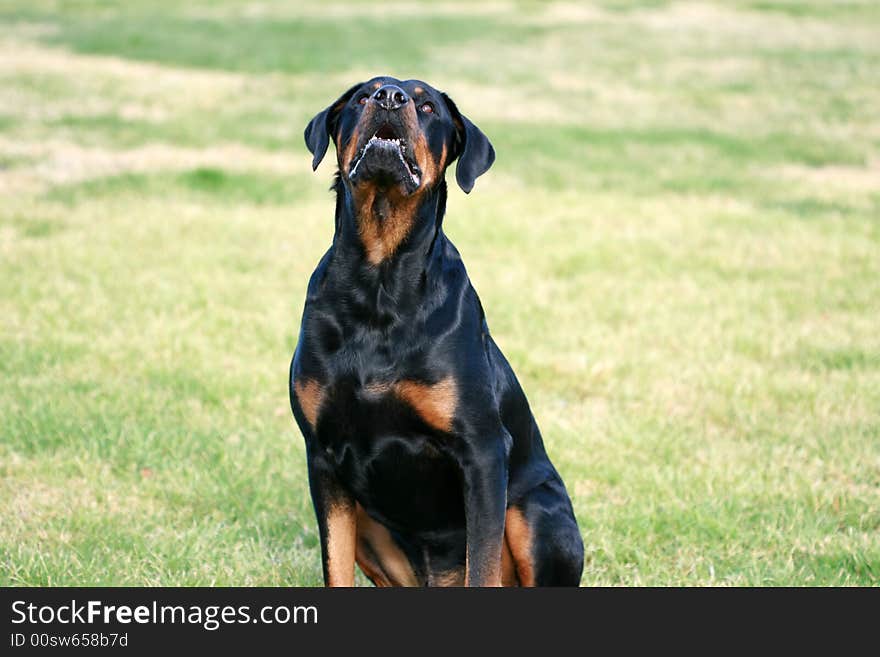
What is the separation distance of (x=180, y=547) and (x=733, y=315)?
4.52 m

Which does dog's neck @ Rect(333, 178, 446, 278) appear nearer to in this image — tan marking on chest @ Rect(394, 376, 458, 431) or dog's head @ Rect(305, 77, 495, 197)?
dog's head @ Rect(305, 77, 495, 197)

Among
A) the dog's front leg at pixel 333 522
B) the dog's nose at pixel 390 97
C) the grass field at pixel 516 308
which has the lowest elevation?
the grass field at pixel 516 308

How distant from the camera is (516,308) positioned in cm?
796

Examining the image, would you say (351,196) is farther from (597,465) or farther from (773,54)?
(773,54)

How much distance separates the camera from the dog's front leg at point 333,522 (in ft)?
12.5

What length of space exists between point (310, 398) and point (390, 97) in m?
0.97

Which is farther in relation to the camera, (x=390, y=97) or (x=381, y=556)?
(x=381, y=556)

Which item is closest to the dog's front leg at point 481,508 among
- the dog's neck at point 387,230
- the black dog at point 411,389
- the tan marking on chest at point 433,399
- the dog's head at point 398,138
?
the black dog at point 411,389

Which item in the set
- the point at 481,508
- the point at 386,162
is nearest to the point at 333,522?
the point at 481,508

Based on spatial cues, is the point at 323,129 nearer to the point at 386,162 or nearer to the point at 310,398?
the point at 386,162

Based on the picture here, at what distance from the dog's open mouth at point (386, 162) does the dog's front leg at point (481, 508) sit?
85 centimetres

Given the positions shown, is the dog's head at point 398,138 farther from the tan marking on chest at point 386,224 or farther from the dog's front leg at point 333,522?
the dog's front leg at point 333,522

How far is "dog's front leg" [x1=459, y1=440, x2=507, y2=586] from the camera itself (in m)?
3.62
